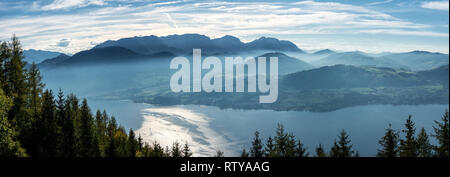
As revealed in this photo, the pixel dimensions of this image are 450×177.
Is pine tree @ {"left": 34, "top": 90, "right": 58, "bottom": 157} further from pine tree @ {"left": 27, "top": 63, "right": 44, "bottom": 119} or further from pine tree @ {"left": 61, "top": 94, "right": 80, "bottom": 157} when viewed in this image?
pine tree @ {"left": 61, "top": 94, "right": 80, "bottom": 157}

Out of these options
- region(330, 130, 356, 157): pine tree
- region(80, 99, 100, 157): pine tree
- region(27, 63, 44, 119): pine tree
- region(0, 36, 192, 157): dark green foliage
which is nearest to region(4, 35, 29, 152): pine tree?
region(0, 36, 192, 157): dark green foliage

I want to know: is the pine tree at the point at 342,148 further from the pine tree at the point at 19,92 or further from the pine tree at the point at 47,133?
the pine tree at the point at 19,92

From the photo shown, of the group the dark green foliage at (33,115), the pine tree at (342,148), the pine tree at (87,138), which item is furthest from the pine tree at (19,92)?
the pine tree at (342,148)

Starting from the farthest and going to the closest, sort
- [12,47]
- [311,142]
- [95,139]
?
[311,142], [95,139], [12,47]

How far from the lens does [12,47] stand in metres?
31.3

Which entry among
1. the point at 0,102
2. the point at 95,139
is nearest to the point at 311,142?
the point at 95,139

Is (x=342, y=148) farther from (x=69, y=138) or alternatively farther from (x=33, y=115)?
(x=33, y=115)

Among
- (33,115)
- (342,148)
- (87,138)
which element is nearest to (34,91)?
(33,115)

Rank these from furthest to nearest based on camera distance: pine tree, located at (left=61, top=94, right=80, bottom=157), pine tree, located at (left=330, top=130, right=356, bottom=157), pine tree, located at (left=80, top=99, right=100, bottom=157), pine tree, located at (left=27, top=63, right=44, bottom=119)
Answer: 1. pine tree, located at (left=330, top=130, right=356, bottom=157)
2. pine tree, located at (left=80, top=99, right=100, bottom=157)
3. pine tree, located at (left=61, top=94, right=80, bottom=157)
4. pine tree, located at (left=27, top=63, right=44, bottom=119)

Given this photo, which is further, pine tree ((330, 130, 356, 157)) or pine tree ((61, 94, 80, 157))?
pine tree ((330, 130, 356, 157))
